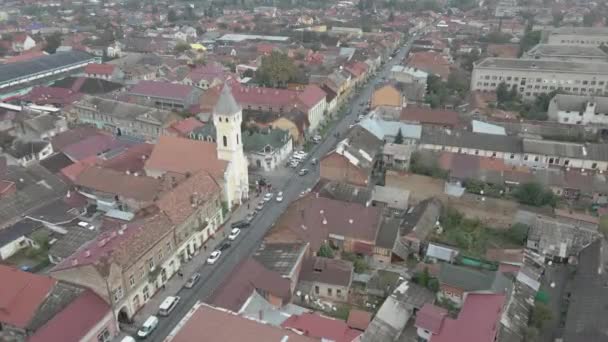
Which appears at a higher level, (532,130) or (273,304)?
(532,130)

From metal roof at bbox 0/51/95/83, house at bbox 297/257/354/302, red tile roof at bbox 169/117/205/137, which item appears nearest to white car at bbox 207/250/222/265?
house at bbox 297/257/354/302

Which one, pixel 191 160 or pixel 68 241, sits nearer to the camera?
pixel 68 241

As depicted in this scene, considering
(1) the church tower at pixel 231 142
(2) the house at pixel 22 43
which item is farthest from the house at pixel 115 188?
(2) the house at pixel 22 43

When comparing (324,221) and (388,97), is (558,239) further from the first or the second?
(388,97)

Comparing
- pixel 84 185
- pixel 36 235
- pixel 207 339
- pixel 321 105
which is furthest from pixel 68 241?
pixel 321 105

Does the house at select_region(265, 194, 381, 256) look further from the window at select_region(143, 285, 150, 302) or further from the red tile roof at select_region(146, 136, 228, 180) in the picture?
the window at select_region(143, 285, 150, 302)

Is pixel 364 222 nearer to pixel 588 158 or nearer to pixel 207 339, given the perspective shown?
pixel 207 339

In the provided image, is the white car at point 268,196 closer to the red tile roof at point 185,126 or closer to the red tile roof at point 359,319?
the red tile roof at point 185,126
